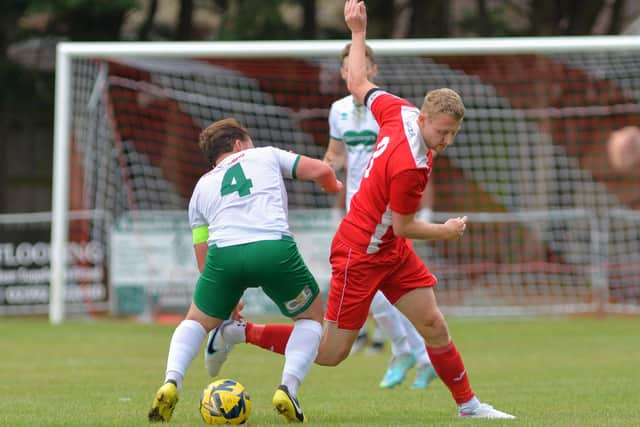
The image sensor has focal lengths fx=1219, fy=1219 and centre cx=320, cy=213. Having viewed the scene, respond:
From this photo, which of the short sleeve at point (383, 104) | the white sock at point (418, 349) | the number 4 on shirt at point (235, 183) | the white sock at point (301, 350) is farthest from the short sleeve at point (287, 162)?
the white sock at point (418, 349)

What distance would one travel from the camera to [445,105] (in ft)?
18.9

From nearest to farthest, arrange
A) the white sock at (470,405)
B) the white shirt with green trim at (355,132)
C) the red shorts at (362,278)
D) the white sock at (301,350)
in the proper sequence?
the white sock at (301,350)
the red shorts at (362,278)
the white sock at (470,405)
the white shirt with green trim at (355,132)

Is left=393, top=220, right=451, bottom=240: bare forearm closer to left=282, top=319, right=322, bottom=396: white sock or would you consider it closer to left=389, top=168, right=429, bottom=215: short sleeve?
left=389, top=168, right=429, bottom=215: short sleeve

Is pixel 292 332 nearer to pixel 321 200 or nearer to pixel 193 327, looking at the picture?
pixel 193 327

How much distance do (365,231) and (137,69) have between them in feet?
38.8

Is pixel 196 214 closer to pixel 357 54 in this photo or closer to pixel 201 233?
pixel 201 233

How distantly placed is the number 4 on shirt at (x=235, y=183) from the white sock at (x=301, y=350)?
2.43 ft

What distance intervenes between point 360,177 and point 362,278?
8.20 ft

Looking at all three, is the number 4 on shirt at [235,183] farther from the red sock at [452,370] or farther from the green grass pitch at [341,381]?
the red sock at [452,370]

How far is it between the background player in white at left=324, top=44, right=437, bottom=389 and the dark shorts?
242 centimetres

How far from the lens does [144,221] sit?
17.0 meters

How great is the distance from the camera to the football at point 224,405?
5758 millimetres

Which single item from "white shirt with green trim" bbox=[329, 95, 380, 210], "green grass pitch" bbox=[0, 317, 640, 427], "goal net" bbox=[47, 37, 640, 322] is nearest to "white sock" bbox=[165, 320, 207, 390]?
"green grass pitch" bbox=[0, 317, 640, 427]

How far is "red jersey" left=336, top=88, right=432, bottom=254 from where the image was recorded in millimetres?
5805
